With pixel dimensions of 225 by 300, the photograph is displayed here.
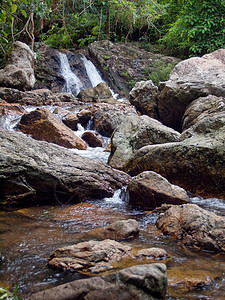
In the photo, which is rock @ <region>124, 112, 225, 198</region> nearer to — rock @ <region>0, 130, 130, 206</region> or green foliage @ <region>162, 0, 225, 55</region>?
rock @ <region>0, 130, 130, 206</region>

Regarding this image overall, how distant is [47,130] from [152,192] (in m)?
4.33

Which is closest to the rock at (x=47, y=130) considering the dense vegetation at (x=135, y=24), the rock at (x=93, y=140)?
the rock at (x=93, y=140)

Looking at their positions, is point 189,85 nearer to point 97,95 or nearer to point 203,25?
point 97,95

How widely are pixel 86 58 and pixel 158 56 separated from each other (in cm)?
476

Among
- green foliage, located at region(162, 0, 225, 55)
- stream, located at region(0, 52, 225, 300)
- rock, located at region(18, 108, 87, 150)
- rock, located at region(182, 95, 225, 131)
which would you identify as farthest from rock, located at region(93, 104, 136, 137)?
green foliage, located at region(162, 0, 225, 55)

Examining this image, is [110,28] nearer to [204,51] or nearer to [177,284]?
[204,51]

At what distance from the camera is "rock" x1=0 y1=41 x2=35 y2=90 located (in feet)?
38.7

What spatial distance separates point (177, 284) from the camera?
2.05 meters

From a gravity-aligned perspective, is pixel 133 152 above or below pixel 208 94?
below

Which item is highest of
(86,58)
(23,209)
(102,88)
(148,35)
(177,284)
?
(148,35)

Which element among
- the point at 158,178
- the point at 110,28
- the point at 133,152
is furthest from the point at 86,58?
the point at 158,178

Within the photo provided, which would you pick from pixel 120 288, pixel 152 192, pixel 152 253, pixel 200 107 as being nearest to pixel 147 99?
pixel 200 107

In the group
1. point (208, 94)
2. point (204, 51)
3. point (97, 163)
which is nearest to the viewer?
point (97, 163)

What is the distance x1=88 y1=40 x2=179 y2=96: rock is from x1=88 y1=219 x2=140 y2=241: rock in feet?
43.3
